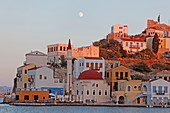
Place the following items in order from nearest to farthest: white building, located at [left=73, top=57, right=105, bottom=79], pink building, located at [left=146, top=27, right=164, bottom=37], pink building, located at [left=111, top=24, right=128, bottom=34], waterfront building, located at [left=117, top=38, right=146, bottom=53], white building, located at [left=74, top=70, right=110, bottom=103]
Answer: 1. white building, located at [left=74, top=70, right=110, bottom=103]
2. white building, located at [left=73, top=57, right=105, bottom=79]
3. waterfront building, located at [left=117, top=38, right=146, bottom=53]
4. pink building, located at [left=111, top=24, right=128, bottom=34]
5. pink building, located at [left=146, top=27, right=164, bottom=37]

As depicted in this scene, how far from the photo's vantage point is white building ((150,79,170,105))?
225 ft

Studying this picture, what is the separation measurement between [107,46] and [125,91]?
35.3 m

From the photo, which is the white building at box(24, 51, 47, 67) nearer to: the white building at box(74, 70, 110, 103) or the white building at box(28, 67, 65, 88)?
the white building at box(28, 67, 65, 88)

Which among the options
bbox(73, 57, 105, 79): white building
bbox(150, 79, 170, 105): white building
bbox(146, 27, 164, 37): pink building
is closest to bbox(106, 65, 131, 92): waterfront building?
bbox(73, 57, 105, 79): white building

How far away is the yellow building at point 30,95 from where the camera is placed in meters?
65.8

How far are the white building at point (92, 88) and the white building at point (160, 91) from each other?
284 inches

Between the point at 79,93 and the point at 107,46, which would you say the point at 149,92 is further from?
the point at 107,46

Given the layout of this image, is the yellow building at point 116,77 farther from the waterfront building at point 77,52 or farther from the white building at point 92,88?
the waterfront building at point 77,52

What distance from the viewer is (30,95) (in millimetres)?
66062

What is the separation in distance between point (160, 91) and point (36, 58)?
25.2 m

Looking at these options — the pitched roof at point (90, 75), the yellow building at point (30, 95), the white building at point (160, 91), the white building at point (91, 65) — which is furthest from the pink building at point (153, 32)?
the yellow building at point (30, 95)

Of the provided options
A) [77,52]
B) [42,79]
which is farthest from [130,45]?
[42,79]

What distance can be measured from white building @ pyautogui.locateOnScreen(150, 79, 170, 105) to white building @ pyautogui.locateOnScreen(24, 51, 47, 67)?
912 inches

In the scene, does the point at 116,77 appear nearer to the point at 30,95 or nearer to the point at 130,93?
the point at 130,93
